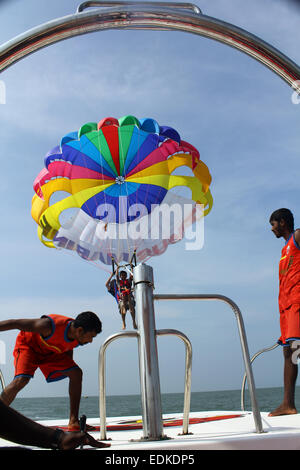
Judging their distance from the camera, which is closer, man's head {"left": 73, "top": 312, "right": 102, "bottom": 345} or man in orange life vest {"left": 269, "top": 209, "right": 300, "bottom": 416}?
man's head {"left": 73, "top": 312, "right": 102, "bottom": 345}

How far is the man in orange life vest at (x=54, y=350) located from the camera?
2816 mm

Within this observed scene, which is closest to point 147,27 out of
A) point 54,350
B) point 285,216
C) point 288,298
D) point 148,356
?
point 148,356

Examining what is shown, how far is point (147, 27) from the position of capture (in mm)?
1992

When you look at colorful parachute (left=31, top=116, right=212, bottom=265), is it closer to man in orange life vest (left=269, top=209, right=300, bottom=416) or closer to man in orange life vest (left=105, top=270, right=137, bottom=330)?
man in orange life vest (left=105, top=270, right=137, bottom=330)

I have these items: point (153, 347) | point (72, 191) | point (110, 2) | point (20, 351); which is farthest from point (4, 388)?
point (72, 191)

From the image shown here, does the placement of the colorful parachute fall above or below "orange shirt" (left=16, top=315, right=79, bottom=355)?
above

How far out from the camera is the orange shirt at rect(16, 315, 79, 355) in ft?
10.1

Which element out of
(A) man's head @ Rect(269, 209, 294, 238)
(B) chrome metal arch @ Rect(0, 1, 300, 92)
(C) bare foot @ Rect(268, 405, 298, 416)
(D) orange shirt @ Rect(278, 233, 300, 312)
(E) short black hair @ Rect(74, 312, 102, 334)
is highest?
(B) chrome metal arch @ Rect(0, 1, 300, 92)

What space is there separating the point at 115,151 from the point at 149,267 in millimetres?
9898

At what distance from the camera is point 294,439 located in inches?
68.1

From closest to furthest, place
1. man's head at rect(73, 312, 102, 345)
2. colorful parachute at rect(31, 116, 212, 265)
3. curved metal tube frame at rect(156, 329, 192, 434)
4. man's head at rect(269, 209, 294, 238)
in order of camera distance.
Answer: curved metal tube frame at rect(156, 329, 192, 434), man's head at rect(73, 312, 102, 345), man's head at rect(269, 209, 294, 238), colorful parachute at rect(31, 116, 212, 265)

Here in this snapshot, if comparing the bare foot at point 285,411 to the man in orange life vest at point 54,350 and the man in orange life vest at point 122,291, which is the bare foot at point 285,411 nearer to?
the man in orange life vest at point 54,350

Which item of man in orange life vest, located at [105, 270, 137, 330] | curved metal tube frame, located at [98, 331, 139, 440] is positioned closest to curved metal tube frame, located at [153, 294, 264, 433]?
curved metal tube frame, located at [98, 331, 139, 440]

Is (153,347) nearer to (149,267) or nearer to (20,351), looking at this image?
(149,267)
